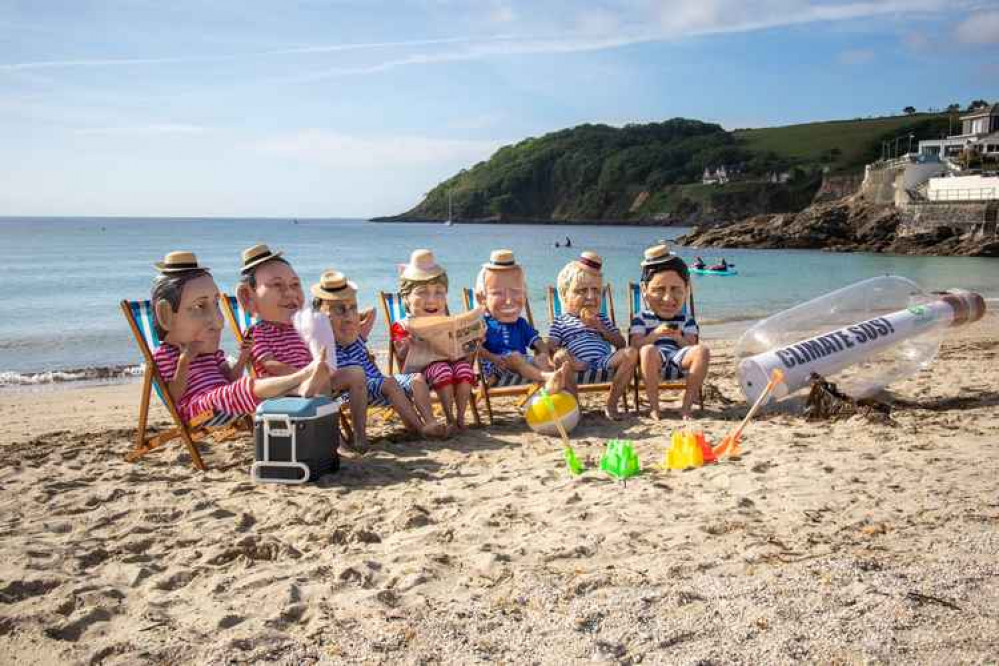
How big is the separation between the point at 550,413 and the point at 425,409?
83 cm

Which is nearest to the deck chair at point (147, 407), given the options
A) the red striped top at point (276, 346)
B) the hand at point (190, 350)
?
the hand at point (190, 350)

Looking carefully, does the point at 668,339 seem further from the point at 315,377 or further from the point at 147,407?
the point at 147,407

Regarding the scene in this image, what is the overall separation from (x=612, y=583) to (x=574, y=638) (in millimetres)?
420

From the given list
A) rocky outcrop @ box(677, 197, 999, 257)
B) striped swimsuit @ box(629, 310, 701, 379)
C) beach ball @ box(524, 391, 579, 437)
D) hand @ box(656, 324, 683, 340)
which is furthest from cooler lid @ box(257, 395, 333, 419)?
rocky outcrop @ box(677, 197, 999, 257)

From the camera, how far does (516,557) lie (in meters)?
3.36

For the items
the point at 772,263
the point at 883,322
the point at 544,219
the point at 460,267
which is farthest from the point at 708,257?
the point at 544,219

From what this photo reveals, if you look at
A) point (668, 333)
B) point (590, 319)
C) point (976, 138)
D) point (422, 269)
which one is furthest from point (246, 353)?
point (976, 138)

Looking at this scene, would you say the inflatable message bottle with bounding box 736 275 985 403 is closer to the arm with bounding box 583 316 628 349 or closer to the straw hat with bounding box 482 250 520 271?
the arm with bounding box 583 316 628 349

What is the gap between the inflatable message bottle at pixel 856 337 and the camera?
19.5 ft

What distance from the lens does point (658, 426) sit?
574 cm

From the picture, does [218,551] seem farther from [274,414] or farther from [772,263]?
[772,263]

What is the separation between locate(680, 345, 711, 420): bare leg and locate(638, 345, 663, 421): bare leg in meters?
0.20

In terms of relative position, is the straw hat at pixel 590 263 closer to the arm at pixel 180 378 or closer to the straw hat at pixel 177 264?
the straw hat at pixel 177 264

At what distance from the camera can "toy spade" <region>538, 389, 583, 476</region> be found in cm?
455
